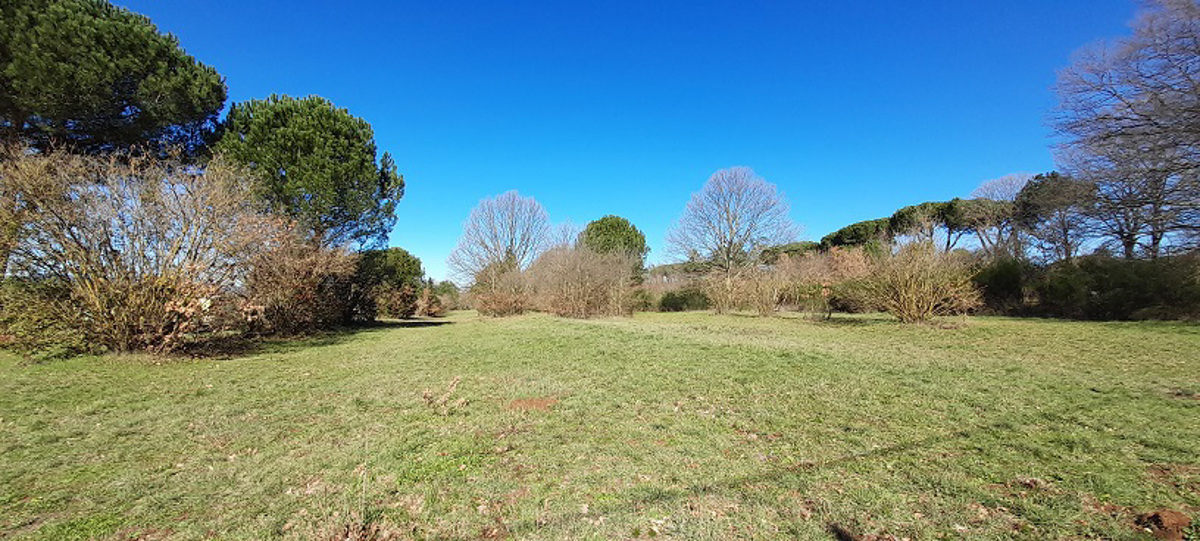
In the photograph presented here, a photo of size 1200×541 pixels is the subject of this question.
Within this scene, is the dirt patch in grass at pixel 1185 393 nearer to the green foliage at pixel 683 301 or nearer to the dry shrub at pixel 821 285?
the dry shrub at pixel 821 285

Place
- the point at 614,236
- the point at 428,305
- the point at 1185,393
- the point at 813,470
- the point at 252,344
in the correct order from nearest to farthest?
the point at 813,470 < the point at 1185,393 < the point at 252,344 < the point at 428,305 < the point at 614,236

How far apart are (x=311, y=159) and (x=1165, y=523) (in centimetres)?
1783

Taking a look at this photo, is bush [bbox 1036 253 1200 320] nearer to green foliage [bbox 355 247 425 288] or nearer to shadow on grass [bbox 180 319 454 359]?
shadow on grass [bbox 180 319 454 359]

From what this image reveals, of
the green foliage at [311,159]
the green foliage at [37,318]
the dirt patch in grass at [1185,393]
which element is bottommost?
the dirt patch in grass at [1185,393]

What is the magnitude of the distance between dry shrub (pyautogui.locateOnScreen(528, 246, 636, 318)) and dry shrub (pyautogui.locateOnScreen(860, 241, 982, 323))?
10691 millimetres

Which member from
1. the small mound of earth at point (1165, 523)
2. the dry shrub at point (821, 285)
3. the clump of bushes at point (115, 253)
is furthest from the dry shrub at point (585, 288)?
the small mound of earth at point (1165, 523)

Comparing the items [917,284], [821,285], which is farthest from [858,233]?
[917,284]

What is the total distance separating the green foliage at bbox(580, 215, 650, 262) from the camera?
110ft

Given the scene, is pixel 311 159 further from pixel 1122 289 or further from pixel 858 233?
pixel 858 233

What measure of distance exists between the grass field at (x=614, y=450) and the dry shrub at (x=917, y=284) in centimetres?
479

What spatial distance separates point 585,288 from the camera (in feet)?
65.5

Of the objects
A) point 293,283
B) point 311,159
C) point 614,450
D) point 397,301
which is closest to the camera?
point 614,450

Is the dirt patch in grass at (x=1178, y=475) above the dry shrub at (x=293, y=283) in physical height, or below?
below

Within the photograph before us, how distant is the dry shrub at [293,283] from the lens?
10469mm
